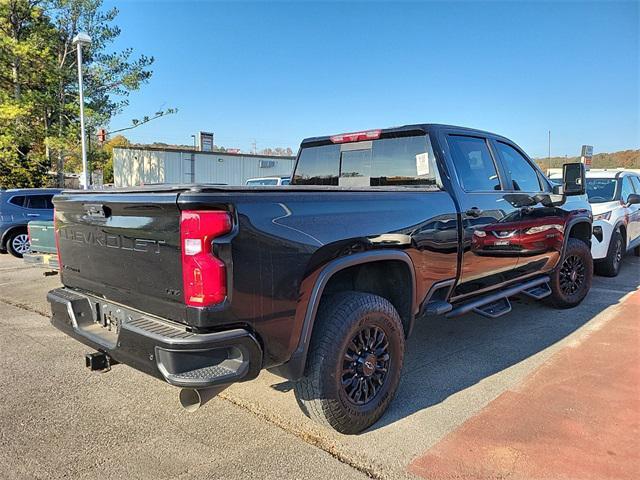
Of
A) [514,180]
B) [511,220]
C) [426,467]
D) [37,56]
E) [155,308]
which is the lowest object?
[426,467]

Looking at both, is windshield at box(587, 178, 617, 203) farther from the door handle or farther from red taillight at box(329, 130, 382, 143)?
red taillight at box(329, 130, 382, 143)

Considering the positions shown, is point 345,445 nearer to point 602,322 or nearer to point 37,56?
point 602,322

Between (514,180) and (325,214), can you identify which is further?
(514,180)

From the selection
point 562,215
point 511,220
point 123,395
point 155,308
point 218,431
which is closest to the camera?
point 155,308

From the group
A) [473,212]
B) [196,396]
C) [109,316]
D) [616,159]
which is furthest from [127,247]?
[616,159]

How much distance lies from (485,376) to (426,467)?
1.47 m

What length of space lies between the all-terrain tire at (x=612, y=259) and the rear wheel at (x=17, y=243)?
11640mm

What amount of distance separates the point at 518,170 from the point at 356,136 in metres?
1.78

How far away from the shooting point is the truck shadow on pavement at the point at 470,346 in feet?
11.7

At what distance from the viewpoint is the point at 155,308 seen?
8.20 ft

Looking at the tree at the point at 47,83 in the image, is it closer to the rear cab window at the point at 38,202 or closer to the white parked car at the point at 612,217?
the rear cab window at the point at 38,202

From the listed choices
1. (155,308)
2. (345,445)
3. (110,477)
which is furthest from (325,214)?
(110,477)

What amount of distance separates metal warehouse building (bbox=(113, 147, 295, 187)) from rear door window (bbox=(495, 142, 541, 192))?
22703 millimetres

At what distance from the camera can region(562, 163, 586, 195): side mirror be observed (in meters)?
4.93
